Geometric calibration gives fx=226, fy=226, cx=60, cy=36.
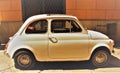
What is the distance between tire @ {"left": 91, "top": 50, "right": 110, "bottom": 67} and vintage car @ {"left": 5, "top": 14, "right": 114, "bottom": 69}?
Result: 0.47ft

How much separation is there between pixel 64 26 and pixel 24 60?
1662mm

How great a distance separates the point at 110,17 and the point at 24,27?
5.22m

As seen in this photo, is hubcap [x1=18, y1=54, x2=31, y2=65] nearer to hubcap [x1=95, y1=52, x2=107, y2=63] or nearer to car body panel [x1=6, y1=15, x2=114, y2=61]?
car body panel [x1=6, y1=15, x2=114, y2=61]

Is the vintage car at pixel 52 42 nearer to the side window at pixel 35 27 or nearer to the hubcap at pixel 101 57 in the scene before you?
the side window at pixel 35 27

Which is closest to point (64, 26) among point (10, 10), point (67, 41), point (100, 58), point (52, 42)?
point (67, 41)

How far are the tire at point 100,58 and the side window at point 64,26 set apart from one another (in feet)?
3.18

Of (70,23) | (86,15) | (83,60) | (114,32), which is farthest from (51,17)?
(114,32)

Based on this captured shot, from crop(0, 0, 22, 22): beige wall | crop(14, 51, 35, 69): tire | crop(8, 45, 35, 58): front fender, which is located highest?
crop(0, 0, 22, 22): beige wall

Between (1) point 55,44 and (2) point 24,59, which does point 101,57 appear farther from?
(2) point 24,59

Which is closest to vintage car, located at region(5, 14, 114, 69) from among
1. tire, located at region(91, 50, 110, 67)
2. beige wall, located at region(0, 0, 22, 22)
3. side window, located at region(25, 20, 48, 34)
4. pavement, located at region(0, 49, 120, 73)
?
side window, located at region(25, 20, 48, 34)

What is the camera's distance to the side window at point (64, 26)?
710 cm

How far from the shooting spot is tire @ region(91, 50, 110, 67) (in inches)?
287

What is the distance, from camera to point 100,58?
733cm

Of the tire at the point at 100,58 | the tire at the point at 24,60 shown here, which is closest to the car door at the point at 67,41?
the tire at the point at 100,58
